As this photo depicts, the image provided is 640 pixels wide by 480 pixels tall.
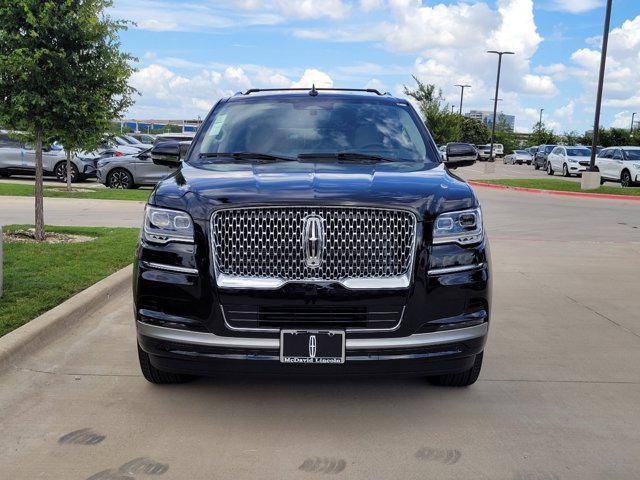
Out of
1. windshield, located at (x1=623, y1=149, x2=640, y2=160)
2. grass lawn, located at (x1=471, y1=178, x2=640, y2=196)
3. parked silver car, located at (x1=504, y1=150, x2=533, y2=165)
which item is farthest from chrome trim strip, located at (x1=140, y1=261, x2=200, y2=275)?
parked silver car, located at (x1=504, y1=150, x2=533, y2=165)

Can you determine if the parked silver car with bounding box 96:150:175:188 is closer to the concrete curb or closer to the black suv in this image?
the concrete curb

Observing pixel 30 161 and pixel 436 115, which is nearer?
pixel 30 161

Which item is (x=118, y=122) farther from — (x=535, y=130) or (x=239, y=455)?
(x=535, y=130)

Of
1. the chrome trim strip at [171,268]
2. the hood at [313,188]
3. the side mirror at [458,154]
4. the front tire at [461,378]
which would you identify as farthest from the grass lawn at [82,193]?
the chrome trim strip at [171,268]

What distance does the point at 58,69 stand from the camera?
10164 mm

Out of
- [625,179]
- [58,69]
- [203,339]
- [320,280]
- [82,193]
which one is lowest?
[82,193]

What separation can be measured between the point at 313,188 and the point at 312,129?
154cm

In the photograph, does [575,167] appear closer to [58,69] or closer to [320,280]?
[58,69]

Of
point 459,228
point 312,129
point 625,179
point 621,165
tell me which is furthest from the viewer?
point 621,165

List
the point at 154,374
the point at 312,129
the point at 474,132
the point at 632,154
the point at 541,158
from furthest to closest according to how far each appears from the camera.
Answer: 1. the point at 474,132
2. the point at 541,158
3. the point at 632,154
4. the point at 312,129
5. the point at 154,374

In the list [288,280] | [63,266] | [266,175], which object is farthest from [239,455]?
[63,266]

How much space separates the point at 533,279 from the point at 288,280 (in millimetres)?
5641

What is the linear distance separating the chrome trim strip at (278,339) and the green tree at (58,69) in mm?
6809

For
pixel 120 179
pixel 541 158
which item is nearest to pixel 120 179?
pixel 120 179
